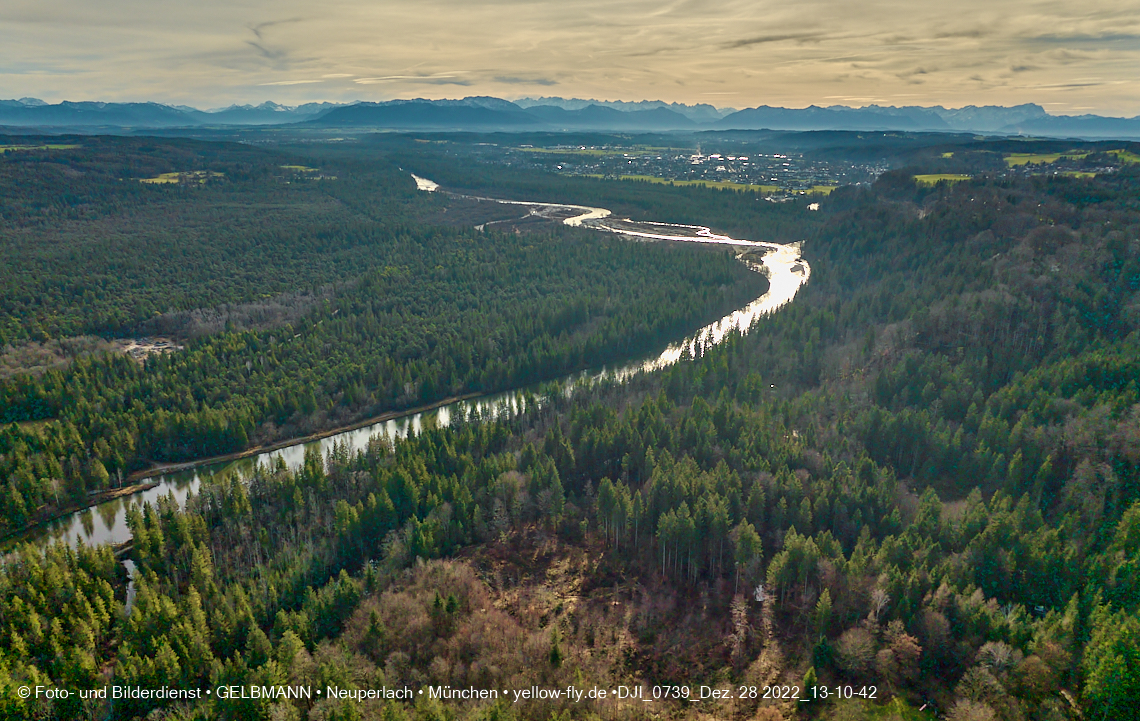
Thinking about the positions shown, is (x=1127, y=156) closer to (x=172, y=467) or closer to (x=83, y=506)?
(x=172, y=467)

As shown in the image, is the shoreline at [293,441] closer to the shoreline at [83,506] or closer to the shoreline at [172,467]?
the shoreline at [172,467]

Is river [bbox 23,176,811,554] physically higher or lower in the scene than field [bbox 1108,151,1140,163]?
lower

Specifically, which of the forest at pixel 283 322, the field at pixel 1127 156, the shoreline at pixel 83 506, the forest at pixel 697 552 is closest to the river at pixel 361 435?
the shoreline at pixel 83 506

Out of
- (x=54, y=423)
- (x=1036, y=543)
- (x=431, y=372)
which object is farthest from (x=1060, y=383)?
(x=54, y=423)

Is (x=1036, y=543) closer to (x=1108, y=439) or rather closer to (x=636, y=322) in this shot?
(x=1108, y=439)

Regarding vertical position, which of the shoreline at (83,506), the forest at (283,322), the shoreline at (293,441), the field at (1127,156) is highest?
the field at (1127,156)

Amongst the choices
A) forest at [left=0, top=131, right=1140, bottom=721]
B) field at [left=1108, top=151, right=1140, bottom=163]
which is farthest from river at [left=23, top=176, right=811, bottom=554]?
field at [left=1108, top=151, right=1140, bottom=163]

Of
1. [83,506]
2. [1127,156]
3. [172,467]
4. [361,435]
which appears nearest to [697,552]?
[361,435]

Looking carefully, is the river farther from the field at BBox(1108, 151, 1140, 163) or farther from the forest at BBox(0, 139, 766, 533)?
the field at BBox(1108, 151, 1140, 163)
